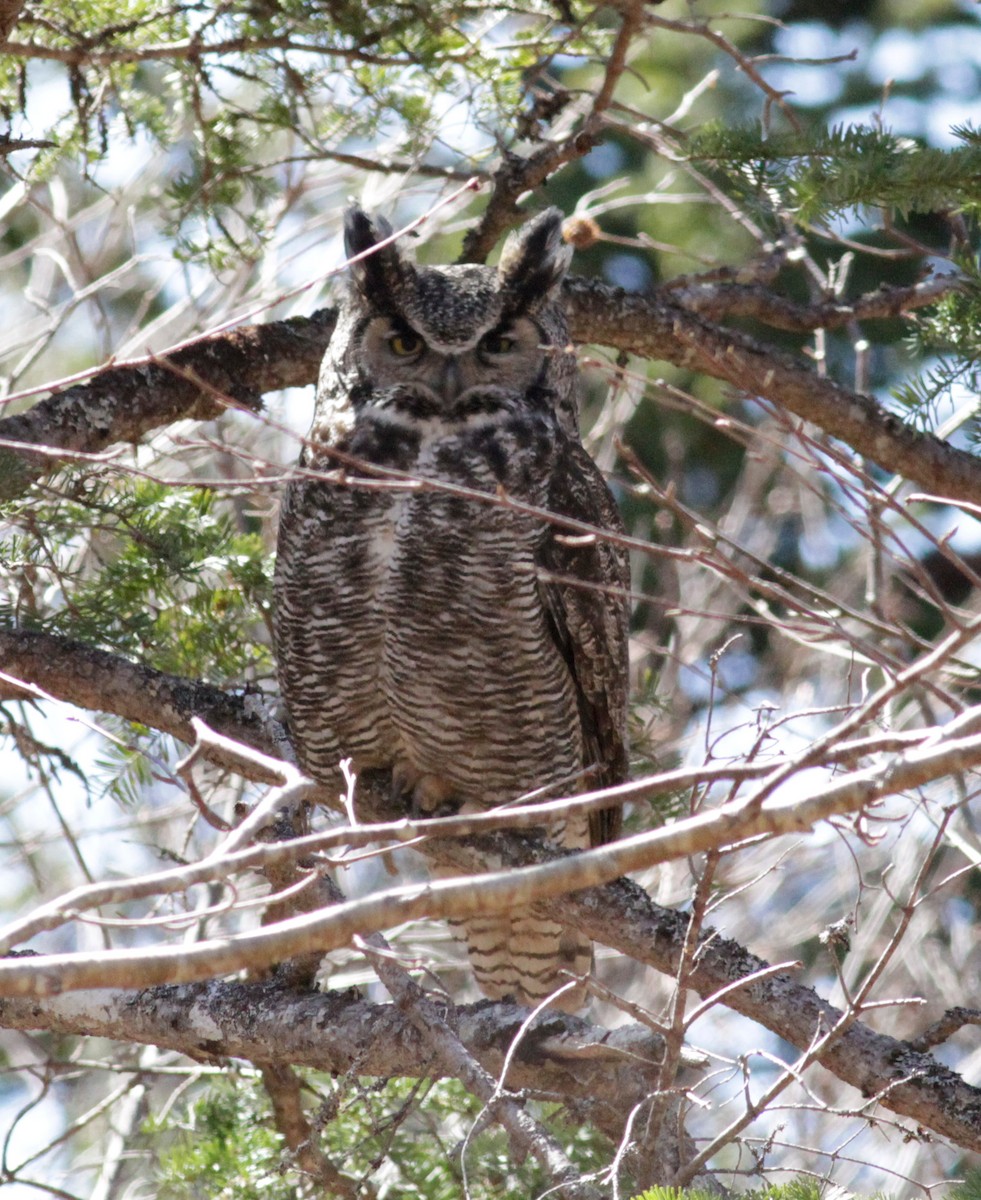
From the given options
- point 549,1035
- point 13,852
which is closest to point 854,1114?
point 549,1035

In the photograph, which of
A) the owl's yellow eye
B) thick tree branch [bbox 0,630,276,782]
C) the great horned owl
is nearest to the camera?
thick tree branch [bbox 0,630,276,782]

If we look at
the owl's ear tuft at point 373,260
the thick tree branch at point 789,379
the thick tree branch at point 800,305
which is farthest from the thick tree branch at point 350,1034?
the thick tree branch at point 800,305

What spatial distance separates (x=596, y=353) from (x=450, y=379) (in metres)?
0.75

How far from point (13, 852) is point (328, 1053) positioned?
3746 mm

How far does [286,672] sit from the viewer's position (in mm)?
3514

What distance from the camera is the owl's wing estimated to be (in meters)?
3.39

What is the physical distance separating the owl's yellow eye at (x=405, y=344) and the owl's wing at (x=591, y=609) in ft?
1.38

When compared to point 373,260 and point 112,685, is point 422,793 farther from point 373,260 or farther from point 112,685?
point 373,260

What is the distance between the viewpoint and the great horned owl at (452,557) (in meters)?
3.27

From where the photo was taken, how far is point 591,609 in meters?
3.45

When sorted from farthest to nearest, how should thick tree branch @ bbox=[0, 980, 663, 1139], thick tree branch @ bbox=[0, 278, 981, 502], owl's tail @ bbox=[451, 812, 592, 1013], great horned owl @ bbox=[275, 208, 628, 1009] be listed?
owl's tail @ bbox=[451, 812, 592, 1013], great horned owl @ bbox=[275, 208, 628, 1009], thick tree branch @ bbox=[0, 278, 981, 502], thick tree branch @ bbox=[0, 980, 663, 1139]

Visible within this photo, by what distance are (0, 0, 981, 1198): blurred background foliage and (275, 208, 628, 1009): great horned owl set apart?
193 millimetres

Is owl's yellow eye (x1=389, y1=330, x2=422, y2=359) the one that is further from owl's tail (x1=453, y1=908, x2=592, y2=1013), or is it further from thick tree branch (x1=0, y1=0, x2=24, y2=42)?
owl's tail (x1=453, y1=908, x2=592, y2=1013)

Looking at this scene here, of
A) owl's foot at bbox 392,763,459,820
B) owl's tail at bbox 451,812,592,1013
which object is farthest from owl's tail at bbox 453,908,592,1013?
owl's foot at bbox 392,763,459,820
